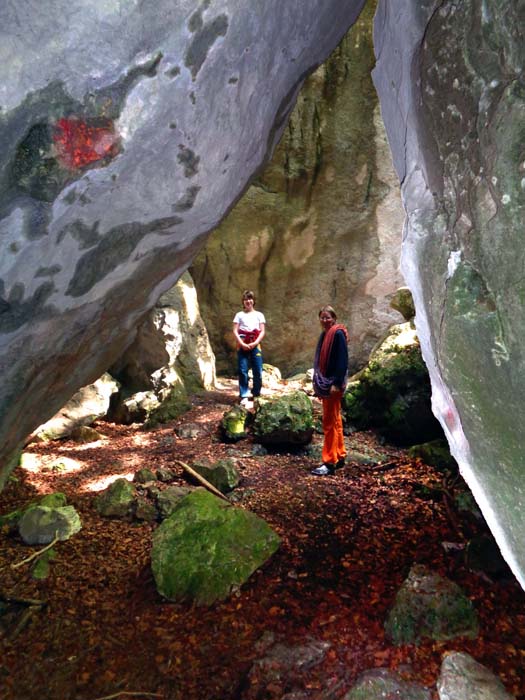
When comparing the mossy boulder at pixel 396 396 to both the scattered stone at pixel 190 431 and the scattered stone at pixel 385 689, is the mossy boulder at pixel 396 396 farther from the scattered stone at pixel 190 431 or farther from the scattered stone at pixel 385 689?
the scattered stone at pixel 385 689

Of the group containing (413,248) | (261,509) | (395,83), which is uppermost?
(395,83)

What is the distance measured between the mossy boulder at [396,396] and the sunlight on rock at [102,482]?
3.15 metres

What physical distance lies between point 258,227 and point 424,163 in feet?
30.9

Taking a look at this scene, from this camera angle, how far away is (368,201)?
11508mm

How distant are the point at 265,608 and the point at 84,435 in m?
4.39

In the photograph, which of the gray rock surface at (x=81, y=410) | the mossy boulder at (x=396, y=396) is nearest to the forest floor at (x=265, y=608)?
the mossy boulder at (x=396, y=396)

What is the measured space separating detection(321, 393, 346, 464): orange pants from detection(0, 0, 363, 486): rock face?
2.81 m

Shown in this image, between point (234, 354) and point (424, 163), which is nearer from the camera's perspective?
point (424, 163)

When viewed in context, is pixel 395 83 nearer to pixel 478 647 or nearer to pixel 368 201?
pixel 478 647

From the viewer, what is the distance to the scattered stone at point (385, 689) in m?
2.43

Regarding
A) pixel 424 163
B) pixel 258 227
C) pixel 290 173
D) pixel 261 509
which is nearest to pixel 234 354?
pixel 258 227

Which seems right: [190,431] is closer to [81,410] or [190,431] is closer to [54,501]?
[81,410]

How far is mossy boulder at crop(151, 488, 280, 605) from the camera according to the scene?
333cm

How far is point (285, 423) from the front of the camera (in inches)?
232
